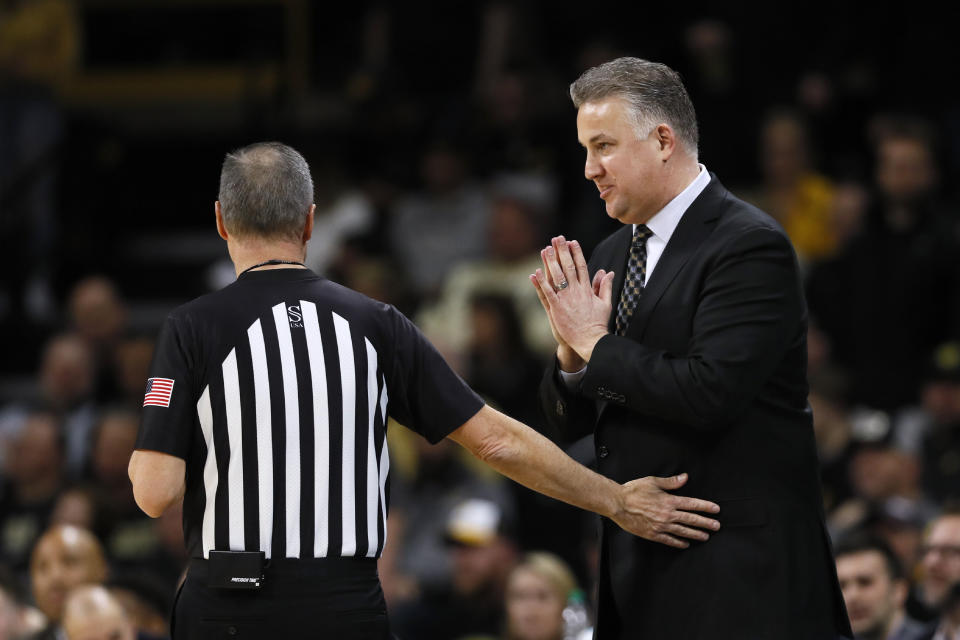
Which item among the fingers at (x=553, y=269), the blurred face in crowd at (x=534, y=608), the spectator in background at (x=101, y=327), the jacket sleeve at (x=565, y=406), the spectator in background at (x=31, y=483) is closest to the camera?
the fingers at (x=553, y=269)

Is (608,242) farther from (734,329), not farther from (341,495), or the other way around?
(341,495)

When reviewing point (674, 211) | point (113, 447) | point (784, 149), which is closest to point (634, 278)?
point (674, 211)

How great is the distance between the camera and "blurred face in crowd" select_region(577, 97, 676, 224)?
12.4 feet

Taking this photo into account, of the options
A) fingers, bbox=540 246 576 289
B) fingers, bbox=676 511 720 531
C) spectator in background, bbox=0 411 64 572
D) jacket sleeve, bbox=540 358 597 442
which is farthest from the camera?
spectator in background, bbox=0 411 64 572

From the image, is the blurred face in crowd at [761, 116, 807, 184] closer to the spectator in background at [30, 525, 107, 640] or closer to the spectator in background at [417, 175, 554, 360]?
the spectator in background at [417, 175, 554, 360]

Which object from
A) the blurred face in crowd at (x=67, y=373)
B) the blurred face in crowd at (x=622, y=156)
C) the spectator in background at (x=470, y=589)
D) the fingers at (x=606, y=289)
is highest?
the blurred face in crowd at (x=622, y=156)

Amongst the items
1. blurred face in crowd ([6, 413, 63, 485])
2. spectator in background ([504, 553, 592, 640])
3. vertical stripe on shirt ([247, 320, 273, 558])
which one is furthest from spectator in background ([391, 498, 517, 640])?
vertical stripe on shirt ([247, 320, 273, 558])

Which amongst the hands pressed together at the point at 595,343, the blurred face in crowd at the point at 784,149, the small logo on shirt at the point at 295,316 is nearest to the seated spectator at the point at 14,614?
the small logo on shirt at the point at 295,316

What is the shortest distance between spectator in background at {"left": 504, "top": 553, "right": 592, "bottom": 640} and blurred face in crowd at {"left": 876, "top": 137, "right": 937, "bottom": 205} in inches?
115

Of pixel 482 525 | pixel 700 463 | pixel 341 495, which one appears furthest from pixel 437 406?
pixel 482 525

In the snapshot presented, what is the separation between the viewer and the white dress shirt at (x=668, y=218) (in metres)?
3.91

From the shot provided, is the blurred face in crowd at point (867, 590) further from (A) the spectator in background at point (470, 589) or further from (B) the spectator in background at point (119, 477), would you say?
(B) the spectator in background at point (119, 477)

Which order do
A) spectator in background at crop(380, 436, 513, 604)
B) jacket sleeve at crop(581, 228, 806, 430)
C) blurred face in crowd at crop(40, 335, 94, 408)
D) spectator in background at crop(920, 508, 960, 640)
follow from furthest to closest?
blurred face in crowd at crop(40, 335, 94, 408)
spectator in background at crop(380, 436, 513, 604)
spectator in background at crop(920, 508, 960, 640)
jacket sleeve at crop(581, 228, 806, 430)

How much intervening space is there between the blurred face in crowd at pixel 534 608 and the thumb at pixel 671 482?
2.96 meters
